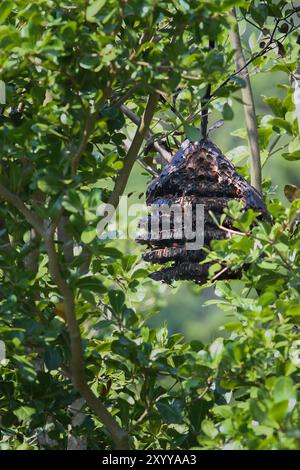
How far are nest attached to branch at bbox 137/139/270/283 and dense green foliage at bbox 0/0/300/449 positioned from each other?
101 millimetres

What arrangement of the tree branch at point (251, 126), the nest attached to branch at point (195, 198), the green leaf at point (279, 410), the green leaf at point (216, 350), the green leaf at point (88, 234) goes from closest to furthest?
1. the green leaf at point (279, 410)
2. the green leaf at point (88, 234)
3. the green leaf at point (216, 350)
4. the nest attached to branch at point (195, 198)
5. the tree branch at point (251, 126)

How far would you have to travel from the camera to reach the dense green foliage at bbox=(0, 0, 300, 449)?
222cm

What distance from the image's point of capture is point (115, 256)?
2.28 metres

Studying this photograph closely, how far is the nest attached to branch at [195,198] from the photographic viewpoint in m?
2.83

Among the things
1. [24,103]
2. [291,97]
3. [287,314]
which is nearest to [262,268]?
[287,314]

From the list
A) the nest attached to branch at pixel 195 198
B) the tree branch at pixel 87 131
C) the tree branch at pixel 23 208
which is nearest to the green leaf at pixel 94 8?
the tree branch at pixel 87 131

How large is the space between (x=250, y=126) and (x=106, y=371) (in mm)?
1034

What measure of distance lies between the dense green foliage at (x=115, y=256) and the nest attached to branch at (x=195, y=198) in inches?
4.0

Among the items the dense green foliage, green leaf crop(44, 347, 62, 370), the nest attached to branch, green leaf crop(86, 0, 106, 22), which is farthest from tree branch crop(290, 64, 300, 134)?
green leaf crop(44, 347, 62, 370)

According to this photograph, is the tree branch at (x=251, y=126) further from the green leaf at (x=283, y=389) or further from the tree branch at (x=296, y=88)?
the green leaf at (x=283, y=389)

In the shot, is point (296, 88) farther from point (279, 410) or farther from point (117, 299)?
point (279, 410)

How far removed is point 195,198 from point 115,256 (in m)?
0.65

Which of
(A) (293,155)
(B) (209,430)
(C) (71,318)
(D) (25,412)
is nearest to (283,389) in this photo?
(B) (209,430)

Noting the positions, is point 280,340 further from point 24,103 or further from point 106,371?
point 24,103
